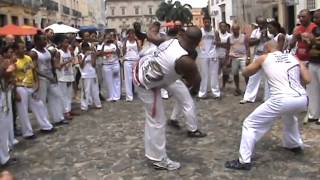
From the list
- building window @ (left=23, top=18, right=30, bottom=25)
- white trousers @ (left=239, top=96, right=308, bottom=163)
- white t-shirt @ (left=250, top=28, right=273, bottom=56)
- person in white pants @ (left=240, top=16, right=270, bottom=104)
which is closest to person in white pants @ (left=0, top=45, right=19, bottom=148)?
white trousers @ (left=239, top=96, right=308, bottom=163)

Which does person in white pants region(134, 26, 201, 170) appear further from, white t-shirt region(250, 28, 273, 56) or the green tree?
the green tree

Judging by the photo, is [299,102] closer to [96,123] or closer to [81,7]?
[96,123]

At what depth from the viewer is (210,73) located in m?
11.1

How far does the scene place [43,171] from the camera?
249 inches

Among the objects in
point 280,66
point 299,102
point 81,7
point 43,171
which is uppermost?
point 81,7

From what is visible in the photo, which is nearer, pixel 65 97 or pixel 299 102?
pixel 299 102

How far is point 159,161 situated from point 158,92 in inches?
33.2

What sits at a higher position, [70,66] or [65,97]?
[70,66]

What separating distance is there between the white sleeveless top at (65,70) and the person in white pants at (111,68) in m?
1.90

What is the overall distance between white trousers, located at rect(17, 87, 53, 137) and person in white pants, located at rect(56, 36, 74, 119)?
1.14 meters

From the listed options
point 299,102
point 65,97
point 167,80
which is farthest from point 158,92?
point 65,97

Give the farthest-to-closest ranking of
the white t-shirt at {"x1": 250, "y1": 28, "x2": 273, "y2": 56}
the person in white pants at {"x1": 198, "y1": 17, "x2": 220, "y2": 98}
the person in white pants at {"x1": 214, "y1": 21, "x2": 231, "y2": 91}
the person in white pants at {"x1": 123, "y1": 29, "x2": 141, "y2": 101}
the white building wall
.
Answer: the white building wall
the person in white pants at {"x1": 123, "y1": 29, "x2": 141, "y2": 101}
the person in white pants at {"x1": 214, "y1": 21, "x2": 231, "y2": 91}
the person in white pants at {"x1": 198, "y1": 17, "x2": 220, "y2": 98}
the white t-shirt at {"x1": 250, "y1": 28, "x2": 273, "y2": 56}

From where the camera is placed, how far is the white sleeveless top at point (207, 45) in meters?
10.8

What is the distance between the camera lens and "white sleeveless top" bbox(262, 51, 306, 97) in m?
5.84
